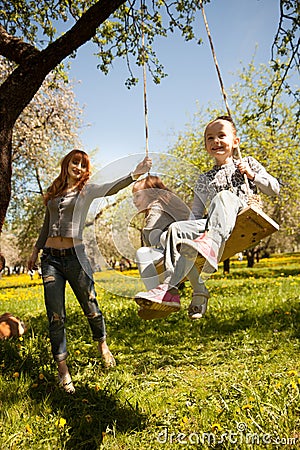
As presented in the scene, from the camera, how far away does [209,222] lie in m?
3.20

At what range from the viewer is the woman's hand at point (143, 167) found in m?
3.44

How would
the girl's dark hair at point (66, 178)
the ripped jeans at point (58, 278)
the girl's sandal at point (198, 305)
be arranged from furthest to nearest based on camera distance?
1. the girl's dark hair at point (66, 178)
2. the ripped jeans at point (58, 278)
3. the girl's sandal at point (198, 305)

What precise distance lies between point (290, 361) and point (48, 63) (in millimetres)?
4156

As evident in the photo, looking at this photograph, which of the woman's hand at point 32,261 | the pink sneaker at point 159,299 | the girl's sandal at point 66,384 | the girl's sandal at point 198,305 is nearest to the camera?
the pink sneaker at point 159,299

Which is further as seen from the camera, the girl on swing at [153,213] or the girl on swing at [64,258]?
the girl on swing at [64,258]

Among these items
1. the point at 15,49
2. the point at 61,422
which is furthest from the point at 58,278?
the point at 15,49

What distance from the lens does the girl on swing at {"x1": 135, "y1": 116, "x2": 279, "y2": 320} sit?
2920 mm

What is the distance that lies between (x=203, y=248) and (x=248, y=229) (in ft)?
2.11

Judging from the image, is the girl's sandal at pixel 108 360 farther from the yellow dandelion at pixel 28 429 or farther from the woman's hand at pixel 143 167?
the woman's hand at pixel 143 167

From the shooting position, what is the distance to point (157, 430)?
360 centimetres

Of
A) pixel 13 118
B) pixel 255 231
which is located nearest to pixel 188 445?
pixel 255 231

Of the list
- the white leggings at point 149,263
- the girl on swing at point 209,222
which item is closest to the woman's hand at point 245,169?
the girl on swing at point 209,222

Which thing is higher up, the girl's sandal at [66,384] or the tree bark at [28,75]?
the tree bark at [28,75]

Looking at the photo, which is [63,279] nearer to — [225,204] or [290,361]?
[225,204]
